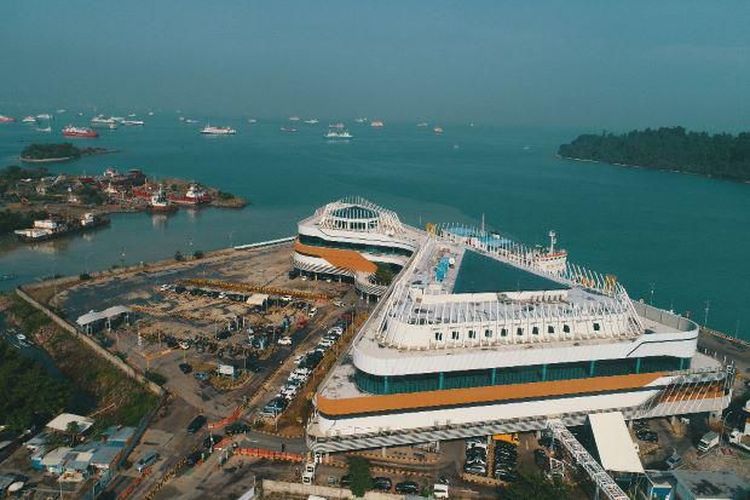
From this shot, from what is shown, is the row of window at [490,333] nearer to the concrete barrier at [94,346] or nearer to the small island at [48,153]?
the concrete barrier at [94,346]

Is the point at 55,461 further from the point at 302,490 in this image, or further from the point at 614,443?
the point at 614,443

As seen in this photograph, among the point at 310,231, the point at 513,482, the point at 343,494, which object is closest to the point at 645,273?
the point at 310,231

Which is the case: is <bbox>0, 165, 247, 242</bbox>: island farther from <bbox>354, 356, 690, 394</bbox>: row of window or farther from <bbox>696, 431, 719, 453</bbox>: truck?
<bbox>696, 431, 719, 453</bbox>: truck

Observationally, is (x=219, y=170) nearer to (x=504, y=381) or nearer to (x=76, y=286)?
(x=76, y=286)

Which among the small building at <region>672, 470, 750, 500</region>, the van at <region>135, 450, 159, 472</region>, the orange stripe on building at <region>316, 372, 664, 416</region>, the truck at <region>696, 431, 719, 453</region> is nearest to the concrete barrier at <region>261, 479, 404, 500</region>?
the orange stripe on building at <region>316, 372, 664, 416</region>

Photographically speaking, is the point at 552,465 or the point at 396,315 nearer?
the point at 552,465

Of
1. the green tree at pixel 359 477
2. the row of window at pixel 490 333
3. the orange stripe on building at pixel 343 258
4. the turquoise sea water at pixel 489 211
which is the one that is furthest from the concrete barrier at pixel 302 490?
the turquoise sea water at pixel 489 211
